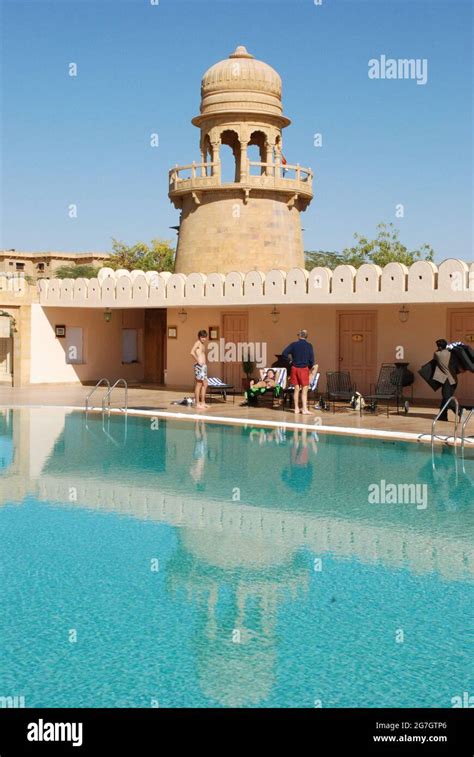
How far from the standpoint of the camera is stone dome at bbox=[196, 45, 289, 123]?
977 inches

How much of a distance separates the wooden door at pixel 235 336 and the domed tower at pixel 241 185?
2124mm

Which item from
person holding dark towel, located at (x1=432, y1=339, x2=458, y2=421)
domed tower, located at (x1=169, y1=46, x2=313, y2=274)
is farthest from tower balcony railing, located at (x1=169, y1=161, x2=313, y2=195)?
person holding dark towel, located at (x1=432, y1=339, x2=458, y2=421)

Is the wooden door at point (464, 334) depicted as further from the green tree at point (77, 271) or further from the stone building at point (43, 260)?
the stone building at point (43, 260)

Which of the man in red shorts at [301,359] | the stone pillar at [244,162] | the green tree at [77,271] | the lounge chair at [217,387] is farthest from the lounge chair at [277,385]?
the green tree at [77,271]

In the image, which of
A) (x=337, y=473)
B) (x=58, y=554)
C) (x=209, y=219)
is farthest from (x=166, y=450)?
(x=209, y=219)

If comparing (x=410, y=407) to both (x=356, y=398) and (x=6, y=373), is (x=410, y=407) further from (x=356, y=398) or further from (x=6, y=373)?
(x=6, y=373)

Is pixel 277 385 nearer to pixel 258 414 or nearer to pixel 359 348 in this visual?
pixel 258 414

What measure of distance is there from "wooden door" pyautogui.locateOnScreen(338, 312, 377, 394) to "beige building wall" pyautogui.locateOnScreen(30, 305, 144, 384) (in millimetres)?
8712

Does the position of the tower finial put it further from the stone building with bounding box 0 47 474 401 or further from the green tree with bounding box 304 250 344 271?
the green tree with bounding box 304 250 344 271

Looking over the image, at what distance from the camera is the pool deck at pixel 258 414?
15391mm

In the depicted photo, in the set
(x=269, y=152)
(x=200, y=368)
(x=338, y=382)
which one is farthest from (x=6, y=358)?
(x=338, y=382)
